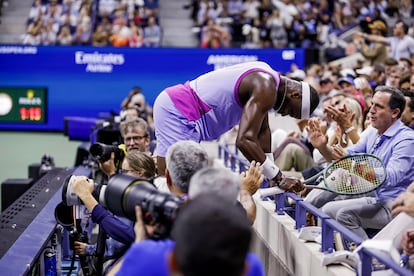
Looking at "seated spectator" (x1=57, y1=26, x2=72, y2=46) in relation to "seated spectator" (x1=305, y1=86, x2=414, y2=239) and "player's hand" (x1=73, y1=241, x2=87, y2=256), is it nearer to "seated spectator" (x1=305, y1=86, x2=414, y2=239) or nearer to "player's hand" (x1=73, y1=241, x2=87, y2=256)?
"seated spectator" (x1=305, y1=86, x2=414, y2=239)

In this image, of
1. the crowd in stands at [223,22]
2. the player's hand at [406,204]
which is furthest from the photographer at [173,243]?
the crowd in stands at [223,22]

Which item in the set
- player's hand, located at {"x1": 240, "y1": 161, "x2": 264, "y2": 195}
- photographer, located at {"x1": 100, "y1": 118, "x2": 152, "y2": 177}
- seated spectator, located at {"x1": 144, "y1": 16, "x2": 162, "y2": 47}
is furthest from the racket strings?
seated spectator, located at {"x1": 144, "y1": 16, "x2": 162, "y2": 47}

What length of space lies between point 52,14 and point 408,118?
14.9m

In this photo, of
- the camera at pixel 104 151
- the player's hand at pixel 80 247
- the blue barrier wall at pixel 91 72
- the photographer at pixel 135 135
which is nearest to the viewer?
the player's hand at pixel 80 247

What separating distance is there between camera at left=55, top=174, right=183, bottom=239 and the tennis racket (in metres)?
2.14

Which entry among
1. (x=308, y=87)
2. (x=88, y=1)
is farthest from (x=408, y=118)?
(x=88, y=1)

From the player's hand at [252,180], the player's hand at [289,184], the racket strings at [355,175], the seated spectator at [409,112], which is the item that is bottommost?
the player's hand at [289,184]

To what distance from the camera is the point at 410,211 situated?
13.1 feet

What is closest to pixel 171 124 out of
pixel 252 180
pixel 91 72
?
pixel 252 180

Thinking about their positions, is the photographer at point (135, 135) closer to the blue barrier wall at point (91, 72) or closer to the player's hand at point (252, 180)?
the player's hand at point (252, 180)

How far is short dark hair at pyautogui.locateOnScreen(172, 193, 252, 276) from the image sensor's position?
2426mm

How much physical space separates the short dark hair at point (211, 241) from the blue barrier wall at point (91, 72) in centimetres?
1561

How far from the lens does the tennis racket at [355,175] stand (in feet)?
17.2

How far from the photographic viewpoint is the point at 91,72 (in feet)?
60.1
